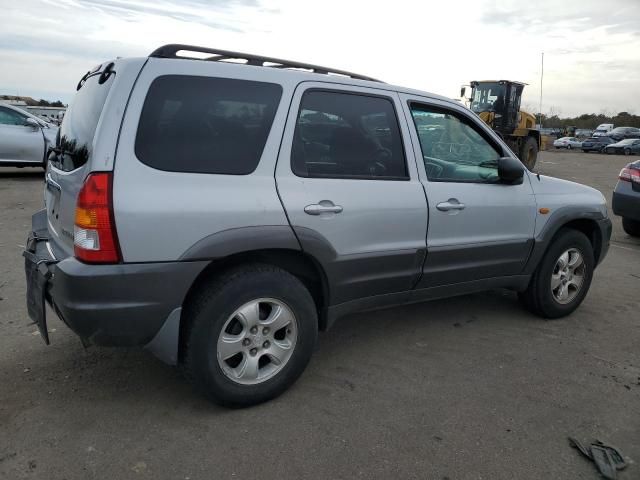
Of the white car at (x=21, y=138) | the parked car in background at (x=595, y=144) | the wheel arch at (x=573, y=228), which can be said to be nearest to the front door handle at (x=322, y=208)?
the wheel arch at (x=573, y=228)

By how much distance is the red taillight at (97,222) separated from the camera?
7.94 ft

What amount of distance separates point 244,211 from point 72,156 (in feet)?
3.09

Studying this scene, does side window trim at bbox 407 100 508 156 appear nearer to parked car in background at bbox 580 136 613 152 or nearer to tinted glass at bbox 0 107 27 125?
tinted glass at bbox 0 107 27 125

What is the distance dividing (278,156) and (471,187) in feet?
5.04

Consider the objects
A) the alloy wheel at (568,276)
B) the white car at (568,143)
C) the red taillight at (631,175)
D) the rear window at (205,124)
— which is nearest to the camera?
the rear window at (205,124)

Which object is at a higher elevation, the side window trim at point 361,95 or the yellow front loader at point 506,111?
the yellow front loader at point 506,111

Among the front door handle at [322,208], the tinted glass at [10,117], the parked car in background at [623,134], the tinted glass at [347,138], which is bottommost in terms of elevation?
the front door handle at [322,208]

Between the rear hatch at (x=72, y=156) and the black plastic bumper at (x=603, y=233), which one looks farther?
the black plastic bumper at (x=603, y=233)

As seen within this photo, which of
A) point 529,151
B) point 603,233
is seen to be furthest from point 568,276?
point 529,151

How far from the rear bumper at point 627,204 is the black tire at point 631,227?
0.58 m

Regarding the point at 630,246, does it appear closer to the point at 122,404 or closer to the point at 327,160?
the point at 327,160

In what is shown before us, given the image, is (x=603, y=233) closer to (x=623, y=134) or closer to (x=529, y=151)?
(x=529, y=151)

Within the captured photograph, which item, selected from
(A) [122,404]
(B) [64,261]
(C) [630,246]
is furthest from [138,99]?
(C) [630,246]

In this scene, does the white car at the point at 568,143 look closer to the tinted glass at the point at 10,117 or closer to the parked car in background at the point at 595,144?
the parked car in background at the point at 595,144
